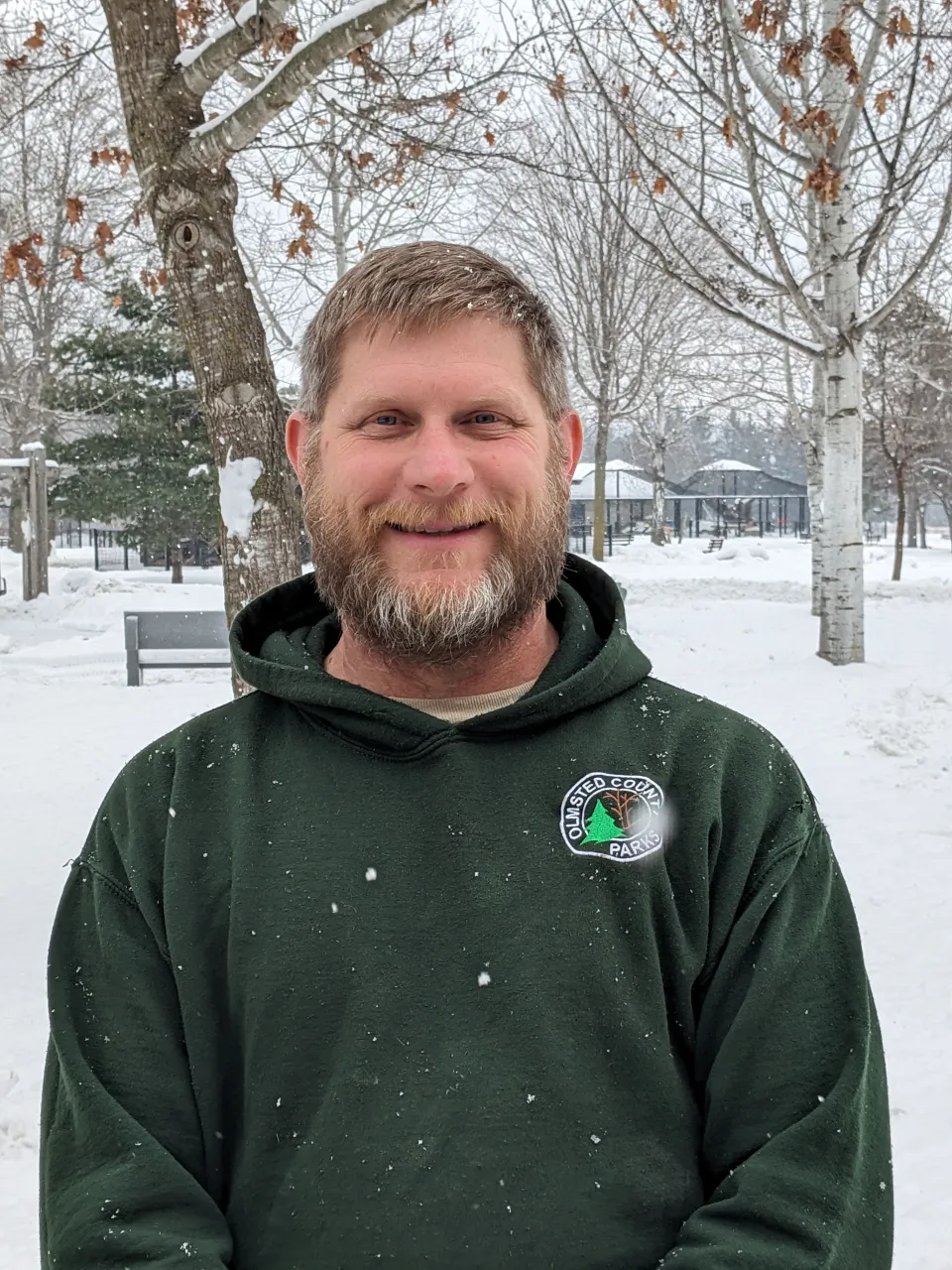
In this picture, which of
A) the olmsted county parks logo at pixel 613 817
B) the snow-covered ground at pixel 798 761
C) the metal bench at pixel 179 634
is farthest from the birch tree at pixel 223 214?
the metal bench at pixel 179 634

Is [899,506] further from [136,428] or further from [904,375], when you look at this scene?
[136,428]

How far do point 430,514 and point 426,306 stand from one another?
33 cm

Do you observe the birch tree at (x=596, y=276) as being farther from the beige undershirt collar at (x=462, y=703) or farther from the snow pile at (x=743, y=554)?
the beige undershirt collar at (x=462, y=703)

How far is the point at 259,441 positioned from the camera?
15.2ft

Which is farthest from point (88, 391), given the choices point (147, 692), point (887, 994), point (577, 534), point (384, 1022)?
point (577, 534)

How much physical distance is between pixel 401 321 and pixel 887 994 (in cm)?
348

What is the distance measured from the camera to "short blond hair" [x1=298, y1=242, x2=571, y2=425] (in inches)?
69.1

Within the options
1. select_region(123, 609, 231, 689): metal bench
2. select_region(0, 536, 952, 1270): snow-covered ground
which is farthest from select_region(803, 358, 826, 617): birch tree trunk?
select_region(123, 609, 231, 689): metal bench

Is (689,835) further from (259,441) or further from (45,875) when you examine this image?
(45,875)

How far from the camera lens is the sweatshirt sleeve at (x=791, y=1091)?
1.42 m

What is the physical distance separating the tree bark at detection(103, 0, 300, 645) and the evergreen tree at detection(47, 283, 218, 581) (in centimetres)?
1813

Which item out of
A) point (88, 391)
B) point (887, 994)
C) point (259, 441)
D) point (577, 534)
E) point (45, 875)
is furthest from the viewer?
point (577, 534)

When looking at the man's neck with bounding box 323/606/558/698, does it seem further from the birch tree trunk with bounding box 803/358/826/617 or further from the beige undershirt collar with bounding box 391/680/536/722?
the birch tree trunk with bounding box 803/358/826/617

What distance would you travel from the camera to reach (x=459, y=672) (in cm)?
183
